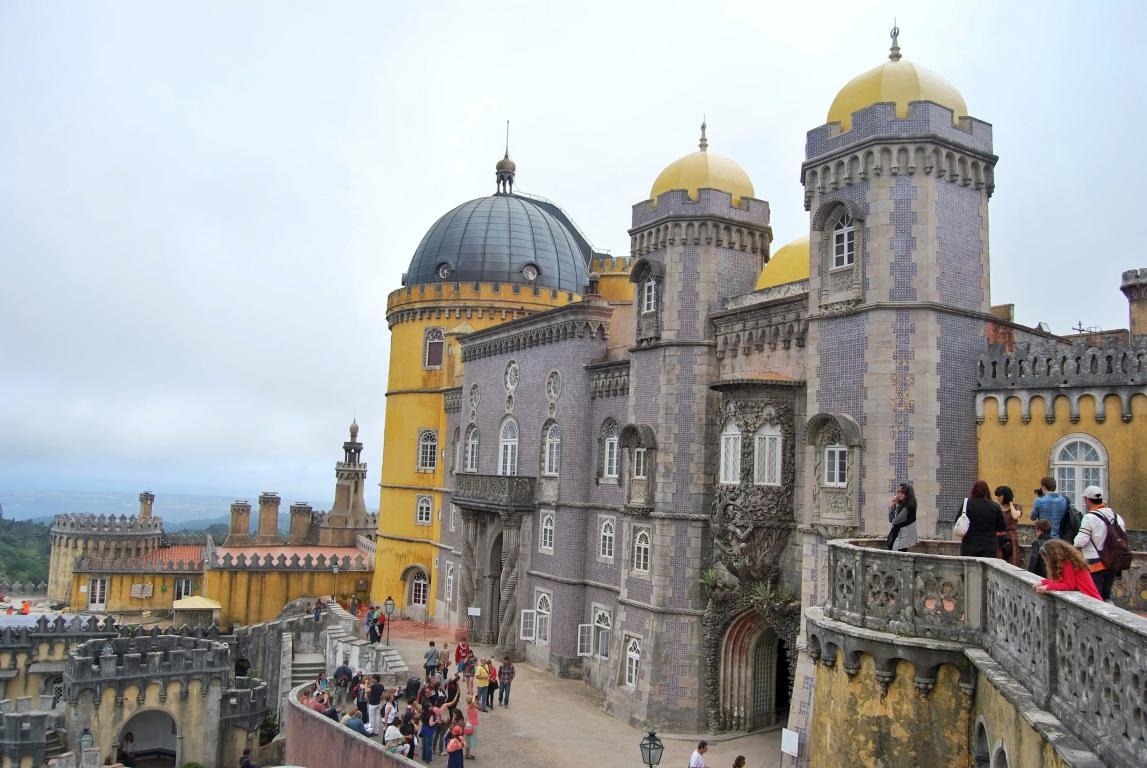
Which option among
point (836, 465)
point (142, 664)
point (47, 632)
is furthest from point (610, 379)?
point (47, 632)

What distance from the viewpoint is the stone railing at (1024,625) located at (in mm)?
6105

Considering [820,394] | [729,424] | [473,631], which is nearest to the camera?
[820,394]

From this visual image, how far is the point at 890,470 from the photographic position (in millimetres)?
17484

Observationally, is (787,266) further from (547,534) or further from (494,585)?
(494,585)

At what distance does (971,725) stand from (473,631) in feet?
84.1

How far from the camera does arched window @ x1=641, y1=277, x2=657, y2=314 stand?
83.0 ft

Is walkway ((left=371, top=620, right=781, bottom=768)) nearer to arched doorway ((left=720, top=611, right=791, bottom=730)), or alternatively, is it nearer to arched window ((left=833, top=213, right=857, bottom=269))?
arched doorway ((left=720, top=611, right=791, bottom=730))

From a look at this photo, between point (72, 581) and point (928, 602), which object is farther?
point (72, 581)

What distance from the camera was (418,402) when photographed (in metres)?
41.4

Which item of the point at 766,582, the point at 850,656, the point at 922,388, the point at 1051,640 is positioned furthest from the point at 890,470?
the point at 1051,640

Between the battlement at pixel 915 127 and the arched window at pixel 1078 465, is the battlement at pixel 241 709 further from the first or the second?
the arched window at pixel 1078 465

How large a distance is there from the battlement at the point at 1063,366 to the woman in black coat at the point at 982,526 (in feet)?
22.9

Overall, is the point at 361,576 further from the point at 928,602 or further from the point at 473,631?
the point at 928,602

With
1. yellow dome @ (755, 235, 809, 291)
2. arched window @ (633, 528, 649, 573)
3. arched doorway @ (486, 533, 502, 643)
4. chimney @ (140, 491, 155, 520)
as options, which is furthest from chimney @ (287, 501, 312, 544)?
yellow dome @ (755, 235, 809, 291)
